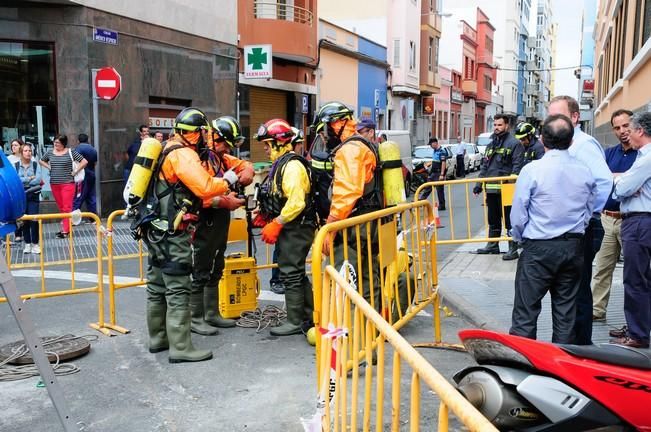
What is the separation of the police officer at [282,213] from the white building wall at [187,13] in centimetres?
983

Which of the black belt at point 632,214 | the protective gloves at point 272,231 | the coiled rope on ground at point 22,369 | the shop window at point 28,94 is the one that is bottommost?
the coiled rope on ground at point 22,369

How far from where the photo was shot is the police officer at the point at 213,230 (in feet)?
19.2

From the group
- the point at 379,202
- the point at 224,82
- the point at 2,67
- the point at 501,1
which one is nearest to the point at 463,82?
the point at 501,1

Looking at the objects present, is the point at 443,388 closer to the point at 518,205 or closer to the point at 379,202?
the point at 518,205

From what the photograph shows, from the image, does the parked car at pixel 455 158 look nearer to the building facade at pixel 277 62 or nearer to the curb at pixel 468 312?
the building facade at pixel 277 62

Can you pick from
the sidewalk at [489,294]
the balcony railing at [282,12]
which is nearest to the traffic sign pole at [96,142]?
the sidewalk at [489,294]

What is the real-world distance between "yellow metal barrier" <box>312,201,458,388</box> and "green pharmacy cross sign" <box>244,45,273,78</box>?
15.2m

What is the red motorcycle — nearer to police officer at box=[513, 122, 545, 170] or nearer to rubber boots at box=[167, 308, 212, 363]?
rubber boots at box=[167, 308, 212, 363]

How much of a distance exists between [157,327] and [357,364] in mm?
2985

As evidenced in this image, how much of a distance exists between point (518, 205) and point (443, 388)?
290cm

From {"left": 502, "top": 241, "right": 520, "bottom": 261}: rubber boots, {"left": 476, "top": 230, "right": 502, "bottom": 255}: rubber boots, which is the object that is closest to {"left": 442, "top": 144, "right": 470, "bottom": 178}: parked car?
{"left": 476, "top": 230, "right": 502, "bottom": 255}: rubber boots

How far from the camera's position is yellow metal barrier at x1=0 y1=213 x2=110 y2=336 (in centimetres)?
612

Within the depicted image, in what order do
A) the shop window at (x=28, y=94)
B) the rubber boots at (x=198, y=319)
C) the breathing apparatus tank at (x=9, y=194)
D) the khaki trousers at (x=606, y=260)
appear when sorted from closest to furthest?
1. the breathing apparatus tank at (x=9, y=194)
2. the khaki trousers at (x=606, y=260)
3. the rubber boots at (x=198, y=319)
4. the shop window at (x=28, y=94)

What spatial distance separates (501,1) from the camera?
72062 millimetres
